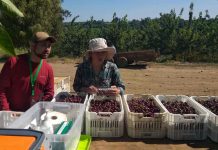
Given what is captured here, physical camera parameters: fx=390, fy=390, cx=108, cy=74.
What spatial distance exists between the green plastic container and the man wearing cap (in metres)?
0.76

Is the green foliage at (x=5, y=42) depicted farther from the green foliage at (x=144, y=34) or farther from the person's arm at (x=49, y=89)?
the green foliage at (x=144, y=34)

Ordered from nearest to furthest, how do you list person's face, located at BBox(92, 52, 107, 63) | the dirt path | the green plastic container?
the green plastic container < the dirt path < person's face, located at BBox(92, 52, 107, 63)

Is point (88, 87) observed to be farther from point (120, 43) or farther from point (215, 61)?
point (120, 43)

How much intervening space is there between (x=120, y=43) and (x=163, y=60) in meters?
4.20

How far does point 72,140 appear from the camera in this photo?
8.78 feet

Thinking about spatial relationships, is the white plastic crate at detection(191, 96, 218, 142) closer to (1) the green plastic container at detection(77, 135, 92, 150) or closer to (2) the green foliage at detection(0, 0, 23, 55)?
(1) the green plastic container at detection(77, 135, 92, 150)

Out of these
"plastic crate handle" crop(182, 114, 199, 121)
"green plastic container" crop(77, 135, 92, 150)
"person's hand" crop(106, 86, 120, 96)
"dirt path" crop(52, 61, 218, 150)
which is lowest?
"dirt path" crop(52, 61, 218, 150)

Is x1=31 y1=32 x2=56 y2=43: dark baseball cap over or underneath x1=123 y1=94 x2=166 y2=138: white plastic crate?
over

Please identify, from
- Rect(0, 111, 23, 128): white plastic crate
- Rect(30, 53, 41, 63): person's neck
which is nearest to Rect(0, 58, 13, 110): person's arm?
Rect(30, 53, 41, 63): person's neck

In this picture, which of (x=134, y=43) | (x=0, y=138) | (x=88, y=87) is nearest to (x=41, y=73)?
(x=88, y=87)

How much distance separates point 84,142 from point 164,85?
32.3ft

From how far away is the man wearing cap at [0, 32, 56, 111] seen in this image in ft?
12.5

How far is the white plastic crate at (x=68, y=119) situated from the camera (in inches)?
95.1

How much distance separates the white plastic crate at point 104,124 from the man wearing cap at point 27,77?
59 centimetres
